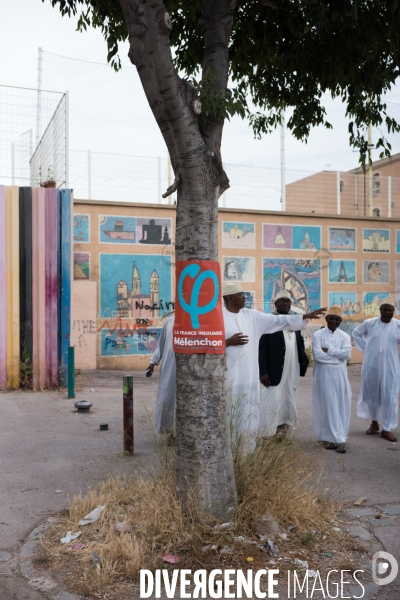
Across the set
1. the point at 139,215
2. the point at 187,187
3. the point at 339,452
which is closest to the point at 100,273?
the point at 139,215

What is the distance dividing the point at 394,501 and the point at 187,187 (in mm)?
3555

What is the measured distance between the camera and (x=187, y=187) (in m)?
5.10

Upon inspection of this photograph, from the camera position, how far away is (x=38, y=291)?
12.9m

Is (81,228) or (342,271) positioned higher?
(81,228)

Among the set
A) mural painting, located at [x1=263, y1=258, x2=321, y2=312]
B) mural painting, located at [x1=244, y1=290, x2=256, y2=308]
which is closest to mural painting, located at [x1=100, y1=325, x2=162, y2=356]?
mural painting, located at [x1=244, y1=290, x2=256, y2=308]

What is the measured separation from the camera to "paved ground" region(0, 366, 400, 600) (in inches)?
213

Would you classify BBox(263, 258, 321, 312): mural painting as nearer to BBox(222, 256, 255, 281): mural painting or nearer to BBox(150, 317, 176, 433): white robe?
BBox(222, 256, 255, 281): mural painting

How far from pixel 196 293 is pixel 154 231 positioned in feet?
39.5

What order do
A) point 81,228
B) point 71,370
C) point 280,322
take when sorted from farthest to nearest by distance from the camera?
point 81,228
point 71,370
point 280,322

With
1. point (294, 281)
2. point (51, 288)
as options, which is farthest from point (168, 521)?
point (294, 281)

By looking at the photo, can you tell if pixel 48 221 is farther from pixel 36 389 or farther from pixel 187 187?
pixel 187 187

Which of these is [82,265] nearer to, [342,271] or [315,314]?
[342,271]

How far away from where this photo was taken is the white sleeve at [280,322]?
665cm

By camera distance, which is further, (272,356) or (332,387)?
(332,387)
